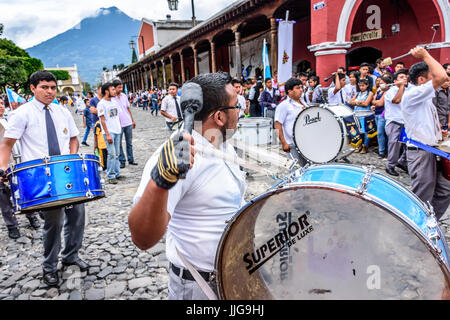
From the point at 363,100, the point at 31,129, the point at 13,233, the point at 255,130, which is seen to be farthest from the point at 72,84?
the point at 31,129

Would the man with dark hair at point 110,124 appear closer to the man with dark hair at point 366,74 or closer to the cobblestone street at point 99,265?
the cobblestone street at point 99,265

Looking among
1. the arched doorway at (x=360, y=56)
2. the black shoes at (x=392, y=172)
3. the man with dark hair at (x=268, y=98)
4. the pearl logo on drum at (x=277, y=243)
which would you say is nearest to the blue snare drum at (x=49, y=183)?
the pearl logo on drum at (x=277, y=243)

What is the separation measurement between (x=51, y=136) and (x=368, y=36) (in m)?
12.4

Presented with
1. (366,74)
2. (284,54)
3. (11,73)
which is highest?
(11,73)

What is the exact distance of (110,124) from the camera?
6.74 m

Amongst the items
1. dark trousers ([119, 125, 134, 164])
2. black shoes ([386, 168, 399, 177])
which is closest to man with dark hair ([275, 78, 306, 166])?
black shoes ([386, 168, 399, 177])

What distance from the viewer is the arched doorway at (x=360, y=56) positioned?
1368 cm

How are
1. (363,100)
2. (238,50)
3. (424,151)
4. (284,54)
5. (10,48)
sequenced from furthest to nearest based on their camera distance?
(10,48)
(238,50)
(284,54)
(363,100)
(424,151)

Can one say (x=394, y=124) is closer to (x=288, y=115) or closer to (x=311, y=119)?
(x=311, y=119)

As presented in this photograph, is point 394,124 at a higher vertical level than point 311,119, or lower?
lower

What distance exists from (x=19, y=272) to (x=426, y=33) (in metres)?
12.8
